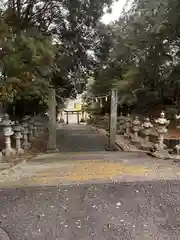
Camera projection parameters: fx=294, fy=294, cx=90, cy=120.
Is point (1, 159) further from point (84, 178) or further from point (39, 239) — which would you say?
point (39, 239)

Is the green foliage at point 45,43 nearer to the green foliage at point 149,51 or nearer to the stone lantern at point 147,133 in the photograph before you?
the green foliage at point 149,51

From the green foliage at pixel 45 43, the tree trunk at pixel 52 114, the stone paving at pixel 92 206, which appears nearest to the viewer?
the stone paving at pixel 92 206

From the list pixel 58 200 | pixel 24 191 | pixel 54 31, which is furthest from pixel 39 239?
pixel 54 31

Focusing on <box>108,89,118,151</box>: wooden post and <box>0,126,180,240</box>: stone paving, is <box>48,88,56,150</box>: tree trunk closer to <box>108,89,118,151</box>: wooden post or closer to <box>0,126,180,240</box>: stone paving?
<box>108,89,118,151</box>: wooden post

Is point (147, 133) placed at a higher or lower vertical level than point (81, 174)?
higher

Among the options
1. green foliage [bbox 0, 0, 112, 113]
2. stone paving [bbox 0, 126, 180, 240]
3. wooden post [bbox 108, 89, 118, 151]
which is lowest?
stone paving [bbox 0, 126, 180, 240]

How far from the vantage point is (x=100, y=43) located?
1341 centimetres

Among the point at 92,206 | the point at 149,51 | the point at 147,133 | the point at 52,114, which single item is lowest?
the point at 92,206

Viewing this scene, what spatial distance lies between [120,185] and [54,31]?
9.20m

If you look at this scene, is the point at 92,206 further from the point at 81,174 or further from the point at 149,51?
the point at 149,51

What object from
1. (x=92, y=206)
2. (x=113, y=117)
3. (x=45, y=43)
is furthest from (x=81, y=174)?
(x=113, y=117)

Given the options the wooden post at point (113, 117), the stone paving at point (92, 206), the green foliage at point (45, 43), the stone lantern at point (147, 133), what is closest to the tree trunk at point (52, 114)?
the green foliage at point (45, 43)

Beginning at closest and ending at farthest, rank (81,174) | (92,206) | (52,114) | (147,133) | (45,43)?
(92,206) < (81,174) < (45,43) < (147,133) < (52,114)

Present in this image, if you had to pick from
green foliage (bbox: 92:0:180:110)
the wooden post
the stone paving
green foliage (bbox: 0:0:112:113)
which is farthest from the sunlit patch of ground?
green foliage (bbox: 92:0:180:110)
